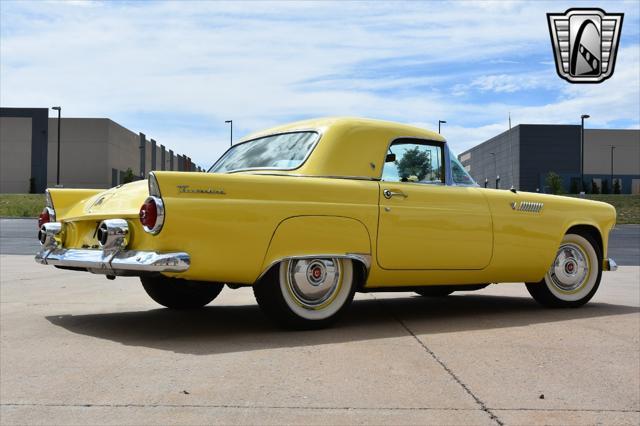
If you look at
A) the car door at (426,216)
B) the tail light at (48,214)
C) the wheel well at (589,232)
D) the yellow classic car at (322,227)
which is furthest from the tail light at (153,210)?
the wheel well at (589,232)

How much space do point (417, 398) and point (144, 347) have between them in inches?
80.5

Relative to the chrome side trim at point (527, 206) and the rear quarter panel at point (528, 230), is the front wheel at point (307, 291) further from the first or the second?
the chrome side trim at point (527, 206)

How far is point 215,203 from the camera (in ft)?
A: 15.7

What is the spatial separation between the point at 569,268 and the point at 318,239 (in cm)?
312

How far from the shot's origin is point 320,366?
4.12 metres

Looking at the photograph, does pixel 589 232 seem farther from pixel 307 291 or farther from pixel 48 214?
pixel 48 214

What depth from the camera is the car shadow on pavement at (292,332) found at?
4910mm

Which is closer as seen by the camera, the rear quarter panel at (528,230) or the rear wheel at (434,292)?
the rear quarter panel at (528,230)

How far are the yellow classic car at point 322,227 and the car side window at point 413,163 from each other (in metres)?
0.01

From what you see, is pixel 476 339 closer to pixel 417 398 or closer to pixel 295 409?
pixel 417 398

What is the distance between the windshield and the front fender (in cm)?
59

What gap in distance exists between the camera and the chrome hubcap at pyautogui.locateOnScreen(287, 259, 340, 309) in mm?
5184

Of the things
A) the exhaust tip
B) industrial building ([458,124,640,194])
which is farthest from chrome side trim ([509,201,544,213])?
industrial building ([458,124,640,194])

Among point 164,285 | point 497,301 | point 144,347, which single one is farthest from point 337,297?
point 497,301
